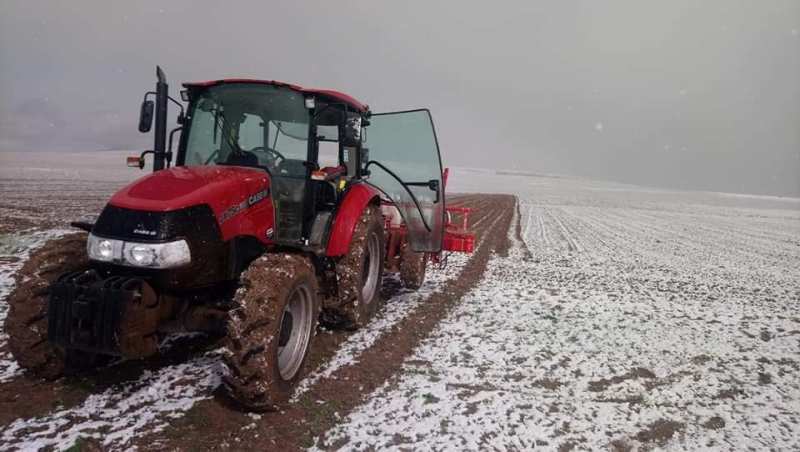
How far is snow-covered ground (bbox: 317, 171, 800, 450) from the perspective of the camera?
10.3ft

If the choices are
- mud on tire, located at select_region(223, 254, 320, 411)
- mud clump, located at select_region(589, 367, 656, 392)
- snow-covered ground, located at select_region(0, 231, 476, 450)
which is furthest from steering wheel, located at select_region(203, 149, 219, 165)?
mud clump, located at select_region(589, 367, 656, 392)

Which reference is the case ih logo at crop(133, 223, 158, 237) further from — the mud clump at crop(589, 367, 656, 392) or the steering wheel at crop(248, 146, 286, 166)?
the mud clump at crop(589, 367, 656, 392)

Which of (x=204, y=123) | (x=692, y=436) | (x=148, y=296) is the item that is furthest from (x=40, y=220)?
(x=692, y=436)

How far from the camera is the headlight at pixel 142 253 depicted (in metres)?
2.74

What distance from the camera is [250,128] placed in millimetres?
4004

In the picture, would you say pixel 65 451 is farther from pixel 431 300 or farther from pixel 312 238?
pixel 431 300

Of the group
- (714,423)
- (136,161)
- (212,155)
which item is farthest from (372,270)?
(714,423)

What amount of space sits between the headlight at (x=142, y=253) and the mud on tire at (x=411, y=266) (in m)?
3.56

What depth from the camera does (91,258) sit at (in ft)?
9.44

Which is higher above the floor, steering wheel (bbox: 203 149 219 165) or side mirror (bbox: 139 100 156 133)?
side mirror (bbox: 139 100 156 133)

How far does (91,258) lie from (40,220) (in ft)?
39.2

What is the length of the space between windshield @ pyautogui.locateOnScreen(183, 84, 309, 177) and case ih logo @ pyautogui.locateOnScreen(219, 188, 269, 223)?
47cm

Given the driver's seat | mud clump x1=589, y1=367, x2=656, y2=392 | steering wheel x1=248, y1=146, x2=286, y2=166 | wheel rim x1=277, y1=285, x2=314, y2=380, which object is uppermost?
steering wheel x1=248, y1=146, x2=286, y2=166

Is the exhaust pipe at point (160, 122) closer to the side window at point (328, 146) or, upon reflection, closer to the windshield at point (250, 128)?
the windshield at point (250, 128)
